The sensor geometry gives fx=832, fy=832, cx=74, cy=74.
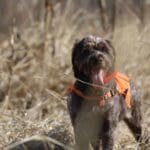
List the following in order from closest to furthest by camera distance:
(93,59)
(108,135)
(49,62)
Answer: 1. (93,59)
2. (108,135)
3. (49,62)

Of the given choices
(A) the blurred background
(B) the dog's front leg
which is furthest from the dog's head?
(A) the blurred background

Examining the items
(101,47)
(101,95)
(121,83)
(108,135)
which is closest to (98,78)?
(101,95)

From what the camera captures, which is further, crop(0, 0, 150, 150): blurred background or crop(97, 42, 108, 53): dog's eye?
crop(0, 0, 150, 150): blurred background

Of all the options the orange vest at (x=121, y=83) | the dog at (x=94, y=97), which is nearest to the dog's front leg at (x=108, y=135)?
the dog at (x=94, y=97)

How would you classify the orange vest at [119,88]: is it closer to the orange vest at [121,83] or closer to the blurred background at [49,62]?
the orange vest at [121,83]

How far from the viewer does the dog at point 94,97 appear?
6.98m

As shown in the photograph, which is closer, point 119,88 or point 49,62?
point 119,88

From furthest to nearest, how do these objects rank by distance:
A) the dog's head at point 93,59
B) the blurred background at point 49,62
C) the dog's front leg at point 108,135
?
the blurred background at point 49,62 < the dog's front leg at point 108,135 < the dog's head at point 93,59

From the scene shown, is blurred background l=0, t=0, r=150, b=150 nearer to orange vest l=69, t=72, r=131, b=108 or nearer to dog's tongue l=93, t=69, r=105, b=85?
orange vest l=69, t=72, r=131, b=108

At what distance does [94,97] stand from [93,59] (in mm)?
333

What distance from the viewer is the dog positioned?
22.9 ft

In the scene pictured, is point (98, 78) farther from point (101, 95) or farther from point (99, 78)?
point (101, 95)

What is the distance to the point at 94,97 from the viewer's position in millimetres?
7016

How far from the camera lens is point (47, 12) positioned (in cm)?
1063
